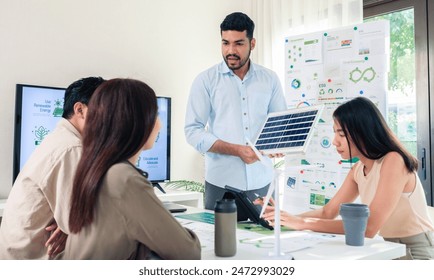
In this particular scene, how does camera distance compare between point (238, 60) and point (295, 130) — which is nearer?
point (295, 130)

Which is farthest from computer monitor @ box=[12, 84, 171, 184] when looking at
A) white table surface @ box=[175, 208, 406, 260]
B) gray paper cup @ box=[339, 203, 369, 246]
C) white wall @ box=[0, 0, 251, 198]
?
gray paper cup @ box=[339, 203, 369, 246]

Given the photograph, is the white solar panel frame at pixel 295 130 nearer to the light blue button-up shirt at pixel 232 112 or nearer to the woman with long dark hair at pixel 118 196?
the woman with long dark hair at pixel 118 196

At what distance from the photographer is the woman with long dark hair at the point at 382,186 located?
4.94 ft

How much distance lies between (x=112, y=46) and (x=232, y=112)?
154 centimetres

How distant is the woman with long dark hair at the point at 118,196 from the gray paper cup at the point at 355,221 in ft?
1.64

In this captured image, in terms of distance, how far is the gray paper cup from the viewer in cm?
125

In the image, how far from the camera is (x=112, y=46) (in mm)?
3471

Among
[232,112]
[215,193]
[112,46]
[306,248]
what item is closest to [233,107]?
[232,112]

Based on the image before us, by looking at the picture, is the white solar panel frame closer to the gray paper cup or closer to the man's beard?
the gray paper cup

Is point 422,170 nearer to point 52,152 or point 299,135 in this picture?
point 299,135

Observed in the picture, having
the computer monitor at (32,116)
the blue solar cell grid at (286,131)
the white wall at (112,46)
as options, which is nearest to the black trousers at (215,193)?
the blue solar cell grid at (286,131)

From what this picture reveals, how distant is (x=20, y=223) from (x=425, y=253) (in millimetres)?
1496

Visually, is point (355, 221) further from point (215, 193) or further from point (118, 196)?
point (215, 193)
